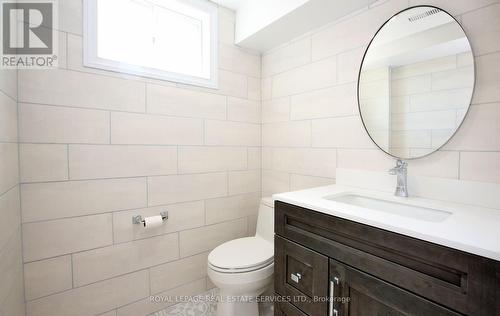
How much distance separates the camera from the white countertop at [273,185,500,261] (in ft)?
2.15

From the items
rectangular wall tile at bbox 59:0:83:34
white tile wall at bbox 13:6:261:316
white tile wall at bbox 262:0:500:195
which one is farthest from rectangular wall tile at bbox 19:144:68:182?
white tile wall at bbox 262:0:500:195

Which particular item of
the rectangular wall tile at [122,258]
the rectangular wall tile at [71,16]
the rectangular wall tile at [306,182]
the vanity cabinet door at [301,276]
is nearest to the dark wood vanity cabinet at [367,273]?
the vanity cabinet door at [301,276]

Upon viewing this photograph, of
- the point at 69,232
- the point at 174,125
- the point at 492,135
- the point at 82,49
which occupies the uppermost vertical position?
the point at 82,49

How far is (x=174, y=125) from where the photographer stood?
1.67m

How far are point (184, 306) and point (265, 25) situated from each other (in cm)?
217

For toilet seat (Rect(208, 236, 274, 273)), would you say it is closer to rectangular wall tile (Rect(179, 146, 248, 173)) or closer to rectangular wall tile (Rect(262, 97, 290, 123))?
rectangular wall tile (Rect(179, 146, 248, 173))

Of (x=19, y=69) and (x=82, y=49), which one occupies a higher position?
(x=82, y=49)

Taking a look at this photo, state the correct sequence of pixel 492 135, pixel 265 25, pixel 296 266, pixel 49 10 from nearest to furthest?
pixel 492 135, pixel 296 266, pixel 49 10, pixel 265 25

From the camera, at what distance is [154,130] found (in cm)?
159

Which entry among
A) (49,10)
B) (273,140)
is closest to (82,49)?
(49,10)

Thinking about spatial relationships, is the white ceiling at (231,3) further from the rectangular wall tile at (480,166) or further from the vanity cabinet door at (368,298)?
the vanity cabinet door at (368,298)

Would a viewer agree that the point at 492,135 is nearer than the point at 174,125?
Yes

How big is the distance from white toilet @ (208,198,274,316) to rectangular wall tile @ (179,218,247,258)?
0.92 feet

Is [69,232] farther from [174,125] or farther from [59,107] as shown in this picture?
[174,125]
